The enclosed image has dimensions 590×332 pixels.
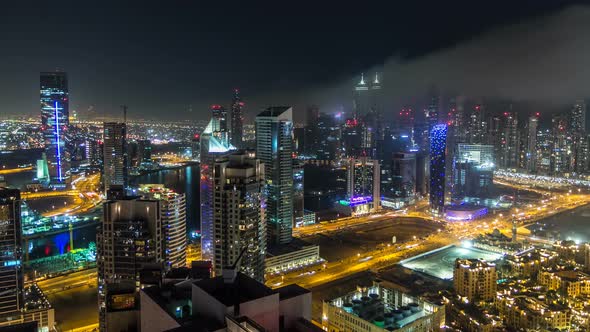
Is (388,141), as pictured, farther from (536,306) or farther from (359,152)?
(536,306)

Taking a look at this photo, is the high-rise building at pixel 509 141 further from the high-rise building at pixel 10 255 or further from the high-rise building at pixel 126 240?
the high-rise building at pixel 10 255

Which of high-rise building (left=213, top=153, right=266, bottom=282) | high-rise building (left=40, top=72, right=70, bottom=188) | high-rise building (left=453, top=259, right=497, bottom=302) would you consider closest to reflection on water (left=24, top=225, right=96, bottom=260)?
high-rise building (left=213, top=153, right=266, bottom=282)

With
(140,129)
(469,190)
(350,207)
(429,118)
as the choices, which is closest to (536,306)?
(350,207)

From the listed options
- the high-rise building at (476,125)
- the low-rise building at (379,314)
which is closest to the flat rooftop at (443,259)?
the low-rise building at (379,314)

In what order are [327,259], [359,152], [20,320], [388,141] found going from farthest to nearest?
[388,141] → [359,152] → [327,259] → [20,320]

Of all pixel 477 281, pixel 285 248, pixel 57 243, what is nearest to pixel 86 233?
pixel 57 243

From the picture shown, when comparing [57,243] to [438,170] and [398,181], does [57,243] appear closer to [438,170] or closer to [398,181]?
[438,170]
